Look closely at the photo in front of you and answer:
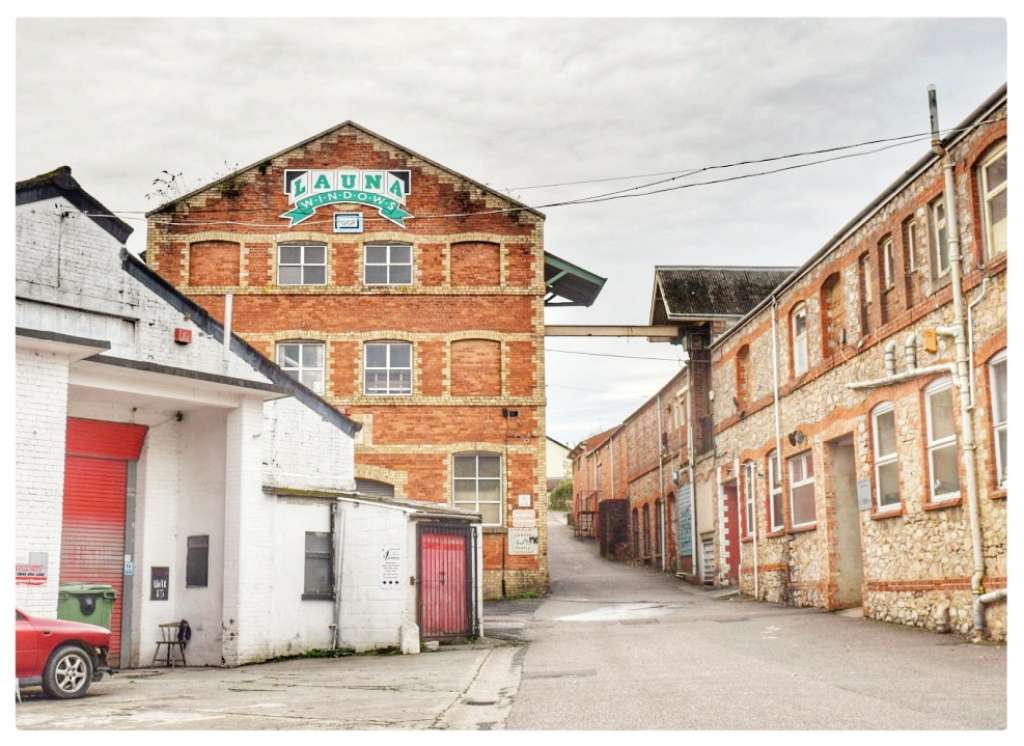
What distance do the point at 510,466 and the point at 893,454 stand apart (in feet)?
40.5

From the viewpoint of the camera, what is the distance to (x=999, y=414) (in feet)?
49.1

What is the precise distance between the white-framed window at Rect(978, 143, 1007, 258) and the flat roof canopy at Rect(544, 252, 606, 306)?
1700 centimetres

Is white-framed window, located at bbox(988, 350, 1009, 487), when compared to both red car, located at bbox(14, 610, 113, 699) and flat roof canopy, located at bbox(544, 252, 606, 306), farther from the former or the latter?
flat roof canopy, located at bbox(544, 252, 606, 306)

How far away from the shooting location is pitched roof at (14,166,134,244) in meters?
14.1

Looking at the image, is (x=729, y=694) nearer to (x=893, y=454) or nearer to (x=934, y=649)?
(x=934, y=649)

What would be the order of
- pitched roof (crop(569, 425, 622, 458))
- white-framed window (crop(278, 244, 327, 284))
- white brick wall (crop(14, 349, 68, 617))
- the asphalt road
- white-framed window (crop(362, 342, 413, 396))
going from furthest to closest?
pitched roof (crop(569, 425, 622, 458)), white-framed window (crop(278, 244, 327, 284)), white-framed window (crop(362, 342, 413, 396)), white brick wall (crop(14, 349, 68, 617)), the asphalt road

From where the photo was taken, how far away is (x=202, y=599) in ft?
55.1

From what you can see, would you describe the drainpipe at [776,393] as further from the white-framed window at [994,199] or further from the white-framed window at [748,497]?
the white-framed window at [994,199]

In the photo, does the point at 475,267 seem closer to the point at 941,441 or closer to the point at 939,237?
the point at 939,237

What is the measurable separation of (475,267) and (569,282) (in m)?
3.92

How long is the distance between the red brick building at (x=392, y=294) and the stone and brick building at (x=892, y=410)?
581 centimetres

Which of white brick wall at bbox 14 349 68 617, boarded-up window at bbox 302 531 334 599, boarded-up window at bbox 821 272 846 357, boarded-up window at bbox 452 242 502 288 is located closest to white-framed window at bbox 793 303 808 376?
boarded-up window at bbox 821 272 846 357

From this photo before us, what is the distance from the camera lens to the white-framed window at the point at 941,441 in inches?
654

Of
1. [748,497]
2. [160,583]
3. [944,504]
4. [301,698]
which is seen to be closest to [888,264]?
[944,504]
